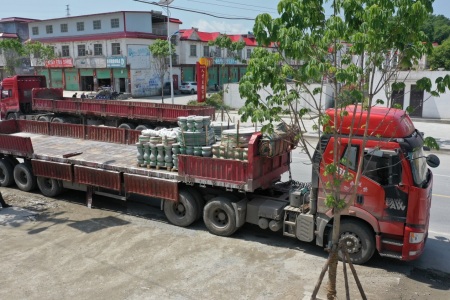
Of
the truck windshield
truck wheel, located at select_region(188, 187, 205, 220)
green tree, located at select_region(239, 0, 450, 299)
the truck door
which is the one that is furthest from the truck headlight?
truck wheel, located at select_region(188, 187, 205, 220)

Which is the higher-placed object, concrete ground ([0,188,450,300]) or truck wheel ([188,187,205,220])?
truck wheel ([188,187,205,220])

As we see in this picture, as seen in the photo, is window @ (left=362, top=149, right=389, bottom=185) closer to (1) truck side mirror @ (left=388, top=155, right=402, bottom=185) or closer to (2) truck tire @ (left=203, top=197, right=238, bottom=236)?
(1) truck side mirror @ (left=388, top=155, right=402, bottom=185)

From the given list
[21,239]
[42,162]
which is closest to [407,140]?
[21,239]

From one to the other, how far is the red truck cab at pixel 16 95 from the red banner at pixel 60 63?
86.8ft

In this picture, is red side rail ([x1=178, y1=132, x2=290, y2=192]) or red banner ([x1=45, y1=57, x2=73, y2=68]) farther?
red banner ([x1=45, y1=57, x2=73, y2=68])

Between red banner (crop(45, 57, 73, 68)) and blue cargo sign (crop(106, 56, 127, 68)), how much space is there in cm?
617

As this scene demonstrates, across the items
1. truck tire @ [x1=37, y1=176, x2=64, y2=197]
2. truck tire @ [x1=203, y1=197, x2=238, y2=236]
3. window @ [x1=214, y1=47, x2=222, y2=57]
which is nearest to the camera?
truck tire @ [x1=203, y1=197, x2=238, y2=236]

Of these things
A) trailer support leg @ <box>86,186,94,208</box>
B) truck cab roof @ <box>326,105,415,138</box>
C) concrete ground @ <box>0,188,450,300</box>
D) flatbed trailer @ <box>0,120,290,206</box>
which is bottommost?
concrete ground @ <box>0,188,450,300</box>

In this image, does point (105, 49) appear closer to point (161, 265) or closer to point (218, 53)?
point (218, 53)

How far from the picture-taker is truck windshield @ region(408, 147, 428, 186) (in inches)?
283

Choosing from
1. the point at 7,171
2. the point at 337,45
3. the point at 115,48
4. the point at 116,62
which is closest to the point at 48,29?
the point at 115,48

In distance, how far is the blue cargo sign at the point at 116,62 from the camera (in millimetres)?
47378

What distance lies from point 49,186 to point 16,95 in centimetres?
1586

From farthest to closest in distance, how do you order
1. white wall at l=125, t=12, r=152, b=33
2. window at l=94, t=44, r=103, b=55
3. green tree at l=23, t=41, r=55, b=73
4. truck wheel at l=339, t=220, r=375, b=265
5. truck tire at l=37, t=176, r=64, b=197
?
green tree at l=23, t=41, r=55, b=73
window at l=94, t=44, r=103, b=55
white wall at l=125, t=12, r=152, b=33
truck tire at l=37, t=176, r=64, b=197
truck wheel at l=339, t=220, r=375, b=265
